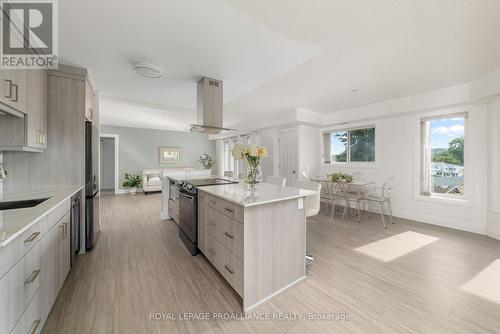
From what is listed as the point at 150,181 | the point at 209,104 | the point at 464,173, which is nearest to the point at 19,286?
the point at 209,104

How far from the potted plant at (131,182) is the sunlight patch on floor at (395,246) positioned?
7205 millimetres

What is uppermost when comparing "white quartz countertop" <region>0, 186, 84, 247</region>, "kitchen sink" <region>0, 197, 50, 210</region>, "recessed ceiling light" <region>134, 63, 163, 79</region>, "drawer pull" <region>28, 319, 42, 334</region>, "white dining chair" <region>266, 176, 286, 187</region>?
"recessed ceiling light" <region>134, 63, 163, 79</region>

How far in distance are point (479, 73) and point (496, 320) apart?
3.29 m

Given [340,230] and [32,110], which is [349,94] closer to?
[340,230]

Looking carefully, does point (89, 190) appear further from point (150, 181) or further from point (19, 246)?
point (150, 181)

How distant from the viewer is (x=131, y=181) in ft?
22.8

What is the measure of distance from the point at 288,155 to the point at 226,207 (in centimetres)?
399

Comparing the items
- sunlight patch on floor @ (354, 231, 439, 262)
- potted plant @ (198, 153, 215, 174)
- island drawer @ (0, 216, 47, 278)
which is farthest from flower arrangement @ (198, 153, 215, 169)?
island drawer @ (0, 216, 47, 278)

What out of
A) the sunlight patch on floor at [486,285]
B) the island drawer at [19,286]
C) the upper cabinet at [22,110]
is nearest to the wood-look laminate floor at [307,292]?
the sunlight patch on floor at [486,285]

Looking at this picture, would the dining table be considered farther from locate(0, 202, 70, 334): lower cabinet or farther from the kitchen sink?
the kitchen sink

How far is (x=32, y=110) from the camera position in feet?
6.24

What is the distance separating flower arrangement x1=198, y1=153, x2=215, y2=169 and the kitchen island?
651 cm

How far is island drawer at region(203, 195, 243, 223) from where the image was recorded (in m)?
1.61

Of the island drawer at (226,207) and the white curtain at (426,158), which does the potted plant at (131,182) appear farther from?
the white curtain at (426,158)
